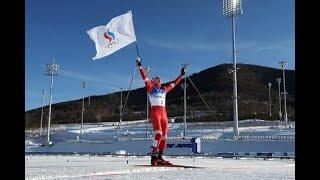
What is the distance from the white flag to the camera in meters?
13.9

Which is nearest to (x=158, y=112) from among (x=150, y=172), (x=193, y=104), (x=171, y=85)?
(x=171, y=85)

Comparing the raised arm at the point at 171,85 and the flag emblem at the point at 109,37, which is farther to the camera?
the raised arm at the point at 171,85

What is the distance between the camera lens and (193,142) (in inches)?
1271

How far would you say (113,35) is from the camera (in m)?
14.6

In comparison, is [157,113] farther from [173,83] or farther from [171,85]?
[173,83]

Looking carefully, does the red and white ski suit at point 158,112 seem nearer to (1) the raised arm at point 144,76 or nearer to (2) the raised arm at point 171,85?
(1) the raised arm at point 144,76

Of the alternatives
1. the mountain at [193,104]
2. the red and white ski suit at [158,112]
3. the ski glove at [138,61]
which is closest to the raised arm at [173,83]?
the red and white ski suit at [158,112]

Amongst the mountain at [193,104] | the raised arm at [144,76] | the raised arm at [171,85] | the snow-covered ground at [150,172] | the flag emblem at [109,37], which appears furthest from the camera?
the mountain at [193,104]

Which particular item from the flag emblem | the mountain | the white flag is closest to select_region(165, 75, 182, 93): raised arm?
the white flag

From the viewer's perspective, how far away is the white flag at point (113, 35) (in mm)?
13852

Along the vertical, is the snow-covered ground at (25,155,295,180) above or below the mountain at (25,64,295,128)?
below

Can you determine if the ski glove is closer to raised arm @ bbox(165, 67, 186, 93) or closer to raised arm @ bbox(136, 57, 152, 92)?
raised arm @ bbox(136, 57, 152, 92)
